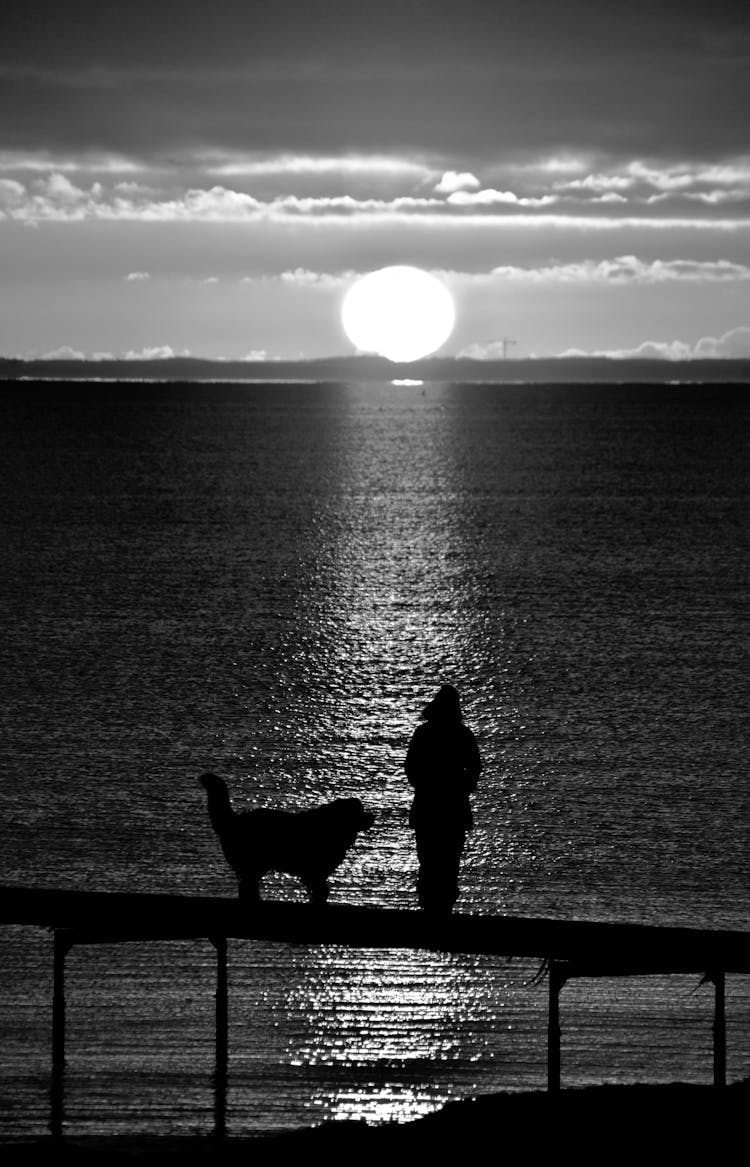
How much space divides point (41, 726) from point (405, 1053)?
20.2m

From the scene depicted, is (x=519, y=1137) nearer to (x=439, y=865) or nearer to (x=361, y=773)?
(x=439, y=865)

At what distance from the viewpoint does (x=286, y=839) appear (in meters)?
13.5

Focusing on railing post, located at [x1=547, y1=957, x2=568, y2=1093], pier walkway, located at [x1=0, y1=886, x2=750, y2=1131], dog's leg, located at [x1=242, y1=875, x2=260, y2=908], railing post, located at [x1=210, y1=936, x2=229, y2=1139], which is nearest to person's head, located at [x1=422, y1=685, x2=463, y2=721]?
pier walkway, located at [x1=0, y1=886, x2=750, y2=1131]

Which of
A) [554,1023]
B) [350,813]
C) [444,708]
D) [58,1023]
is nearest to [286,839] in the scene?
[350,813]

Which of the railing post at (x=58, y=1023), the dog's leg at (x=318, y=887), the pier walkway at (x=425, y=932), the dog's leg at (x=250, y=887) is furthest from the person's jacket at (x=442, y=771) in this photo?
the railing post at (x=58, y=1023)

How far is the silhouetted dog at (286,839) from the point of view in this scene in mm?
13430

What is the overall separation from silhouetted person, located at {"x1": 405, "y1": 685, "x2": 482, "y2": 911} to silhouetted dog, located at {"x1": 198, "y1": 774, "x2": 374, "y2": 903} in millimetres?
502

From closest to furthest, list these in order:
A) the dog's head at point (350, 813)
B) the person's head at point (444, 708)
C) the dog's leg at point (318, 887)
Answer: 1. the person's head at point (444, 708)
2. the dog's head at point (350, 813)
3. the dog's leg at point (318, 887)

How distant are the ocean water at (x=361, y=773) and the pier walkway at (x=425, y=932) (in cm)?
133

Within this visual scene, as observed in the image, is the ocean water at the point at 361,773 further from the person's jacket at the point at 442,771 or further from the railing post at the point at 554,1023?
the person's jacket at the point at 442,771

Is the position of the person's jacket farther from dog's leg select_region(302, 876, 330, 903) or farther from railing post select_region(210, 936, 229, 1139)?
railing post select_region(210, 936, 229, 1139)

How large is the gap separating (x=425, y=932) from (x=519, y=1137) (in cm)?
199

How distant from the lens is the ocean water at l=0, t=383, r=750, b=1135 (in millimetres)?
15023

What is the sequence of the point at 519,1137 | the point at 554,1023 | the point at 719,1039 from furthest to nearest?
the point at 719,1039
the point at 554,1023
the point at 519,1137
